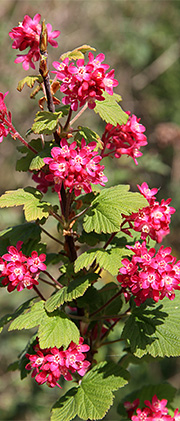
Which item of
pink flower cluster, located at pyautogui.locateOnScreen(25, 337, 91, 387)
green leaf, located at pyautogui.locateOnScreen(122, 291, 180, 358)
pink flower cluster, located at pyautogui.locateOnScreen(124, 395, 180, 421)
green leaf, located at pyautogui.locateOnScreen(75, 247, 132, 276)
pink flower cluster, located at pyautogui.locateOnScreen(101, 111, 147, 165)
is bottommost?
pink flower cluster, located at pyautogui.locateOnScreen(124, 395, 180, 421)

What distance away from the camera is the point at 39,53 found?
1349 millimetres

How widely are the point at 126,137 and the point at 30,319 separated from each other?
63 cm

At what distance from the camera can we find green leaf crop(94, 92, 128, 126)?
52.9 inches

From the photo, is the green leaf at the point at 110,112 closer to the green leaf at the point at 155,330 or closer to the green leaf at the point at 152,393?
the green leaf at the point at 155,330

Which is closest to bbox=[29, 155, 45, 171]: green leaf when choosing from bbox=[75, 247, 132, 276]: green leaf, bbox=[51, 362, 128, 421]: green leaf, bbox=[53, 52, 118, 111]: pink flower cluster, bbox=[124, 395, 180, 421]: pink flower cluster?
bbox=[53, 52, 118, 111]: pink flower cluster

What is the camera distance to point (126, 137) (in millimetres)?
1505

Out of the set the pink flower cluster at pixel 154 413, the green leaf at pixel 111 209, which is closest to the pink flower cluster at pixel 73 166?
the green leaf at pixel 111 209

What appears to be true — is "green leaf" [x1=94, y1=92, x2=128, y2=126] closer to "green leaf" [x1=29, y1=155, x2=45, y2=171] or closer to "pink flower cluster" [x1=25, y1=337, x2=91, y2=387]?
"green leaf" [x1=29, y1=155, x2=45, y2=171]

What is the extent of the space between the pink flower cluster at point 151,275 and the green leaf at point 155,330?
0.38ft

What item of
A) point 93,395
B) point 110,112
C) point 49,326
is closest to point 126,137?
point 110,112

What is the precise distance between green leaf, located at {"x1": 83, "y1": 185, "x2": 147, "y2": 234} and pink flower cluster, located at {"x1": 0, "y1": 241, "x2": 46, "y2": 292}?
0.56ft

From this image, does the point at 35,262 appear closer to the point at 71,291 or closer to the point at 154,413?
the point at 71,291

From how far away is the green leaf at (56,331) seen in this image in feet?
4.18

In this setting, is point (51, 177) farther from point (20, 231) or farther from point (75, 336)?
point (75, 336)
